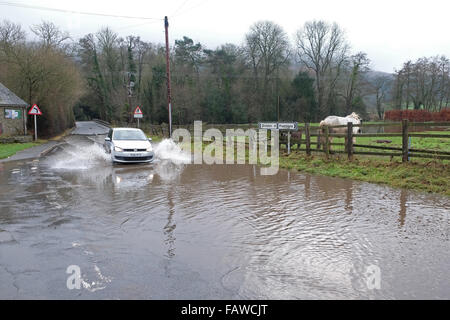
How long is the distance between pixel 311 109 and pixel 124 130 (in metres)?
44.5

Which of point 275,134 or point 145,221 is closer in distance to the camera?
point 145,221

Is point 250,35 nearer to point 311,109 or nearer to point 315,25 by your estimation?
point 315,25

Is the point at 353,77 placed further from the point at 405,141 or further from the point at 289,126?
the point at 405,141

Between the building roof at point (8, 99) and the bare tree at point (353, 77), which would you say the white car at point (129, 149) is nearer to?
the building roof at point (8, 99)

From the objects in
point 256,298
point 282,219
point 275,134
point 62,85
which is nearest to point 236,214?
point 282,219

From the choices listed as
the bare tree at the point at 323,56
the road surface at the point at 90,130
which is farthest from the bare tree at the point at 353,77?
the road surface at the point at 90,130

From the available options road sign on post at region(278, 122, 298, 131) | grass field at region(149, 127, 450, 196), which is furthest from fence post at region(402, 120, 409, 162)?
road sign on post at region(278, 122, 298, 131)

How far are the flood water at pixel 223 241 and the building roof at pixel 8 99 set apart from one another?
2384 cm

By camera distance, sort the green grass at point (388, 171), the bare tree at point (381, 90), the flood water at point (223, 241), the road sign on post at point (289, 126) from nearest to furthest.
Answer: the flood water at point (223, 241) < the green grass at point (388, 171) < the road sign on post at point (289, 126) < the bare tree at point (381, 90)

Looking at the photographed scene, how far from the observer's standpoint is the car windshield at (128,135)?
16484 millimetres

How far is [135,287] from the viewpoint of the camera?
408cm

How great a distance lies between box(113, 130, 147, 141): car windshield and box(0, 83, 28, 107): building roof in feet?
61.2

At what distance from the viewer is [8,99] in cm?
3064

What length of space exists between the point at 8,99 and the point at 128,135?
2010 cm
